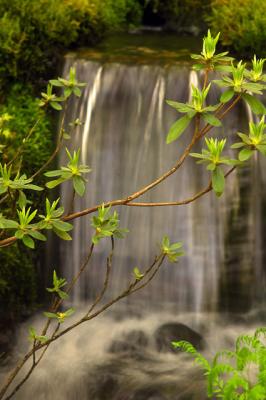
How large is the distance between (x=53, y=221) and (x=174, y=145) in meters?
3.72

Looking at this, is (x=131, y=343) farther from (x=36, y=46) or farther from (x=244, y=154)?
(x=244, y=154)

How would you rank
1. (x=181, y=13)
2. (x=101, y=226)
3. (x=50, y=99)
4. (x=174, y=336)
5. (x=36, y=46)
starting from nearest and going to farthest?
(x=101, y=226) → (x=50, y=99) → (x=174, y=336) → (x=36, y=46) → (x=181, y=13)

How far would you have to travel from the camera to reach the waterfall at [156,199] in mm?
6648

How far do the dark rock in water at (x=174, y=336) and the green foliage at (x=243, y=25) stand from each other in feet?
9.81

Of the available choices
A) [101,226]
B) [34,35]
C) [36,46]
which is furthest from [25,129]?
[101,226]

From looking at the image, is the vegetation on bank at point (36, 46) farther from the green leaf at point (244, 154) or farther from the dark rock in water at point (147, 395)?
the green leaf at point (244, 154)

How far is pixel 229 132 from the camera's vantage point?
669 cm

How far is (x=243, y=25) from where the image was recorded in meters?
7.59

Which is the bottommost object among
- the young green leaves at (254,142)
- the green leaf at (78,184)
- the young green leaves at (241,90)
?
the green leaf at (78,184)

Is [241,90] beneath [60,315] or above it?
above

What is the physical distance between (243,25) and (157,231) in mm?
2516

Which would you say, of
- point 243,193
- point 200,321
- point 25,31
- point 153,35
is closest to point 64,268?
point 200,321

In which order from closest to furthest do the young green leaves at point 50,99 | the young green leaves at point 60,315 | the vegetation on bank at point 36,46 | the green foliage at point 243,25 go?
the young green leaves at point 60,315
the young green leaves at point 50,99
the vegetation on bank at point 36,46
the green foliage at point 243,25

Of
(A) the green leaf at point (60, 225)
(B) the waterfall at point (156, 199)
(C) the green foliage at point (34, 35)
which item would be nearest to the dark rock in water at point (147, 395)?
(B) the waterfall at point (156, 199)
